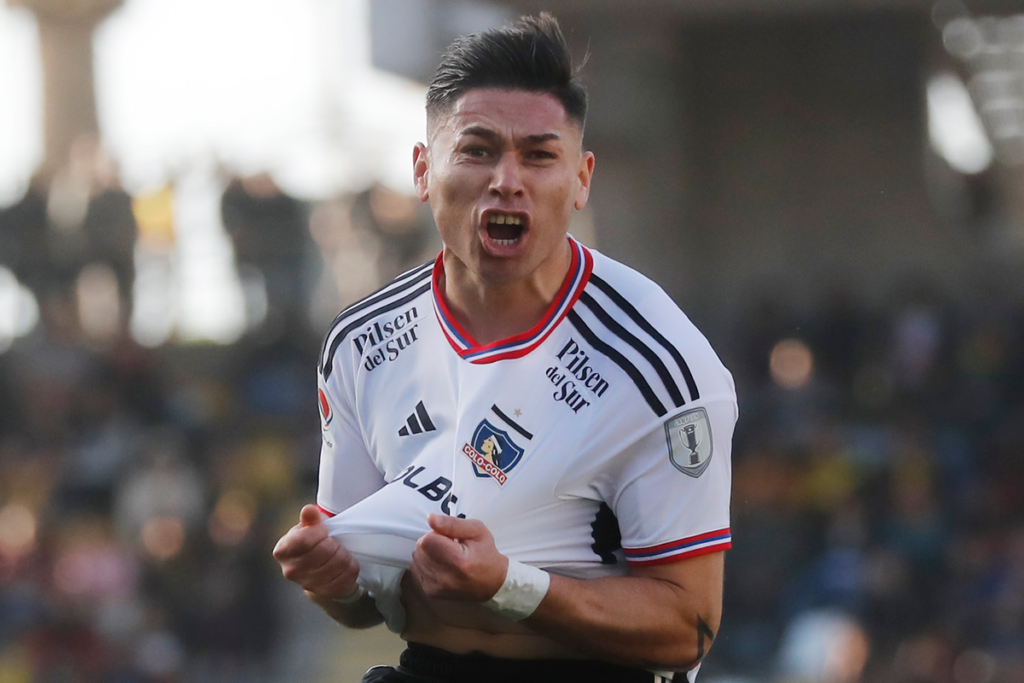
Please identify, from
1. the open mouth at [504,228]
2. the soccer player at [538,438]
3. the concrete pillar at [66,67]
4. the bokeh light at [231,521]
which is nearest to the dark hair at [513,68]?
the soccer player at [538,438]

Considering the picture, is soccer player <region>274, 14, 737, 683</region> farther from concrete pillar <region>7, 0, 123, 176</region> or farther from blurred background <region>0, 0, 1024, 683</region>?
concrete pillar <region>7, 0, 123, 176</region>

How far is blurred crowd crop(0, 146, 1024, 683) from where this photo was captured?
32.1 ft

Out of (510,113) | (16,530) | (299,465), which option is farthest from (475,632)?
(16,530)

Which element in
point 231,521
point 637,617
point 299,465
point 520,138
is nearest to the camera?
point 637,617

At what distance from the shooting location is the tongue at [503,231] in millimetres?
2975

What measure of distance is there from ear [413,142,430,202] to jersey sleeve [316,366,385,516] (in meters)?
0.47

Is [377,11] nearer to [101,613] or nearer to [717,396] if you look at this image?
[101,613]

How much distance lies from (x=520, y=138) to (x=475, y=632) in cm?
103

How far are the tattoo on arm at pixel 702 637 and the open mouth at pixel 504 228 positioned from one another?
0.86 meters

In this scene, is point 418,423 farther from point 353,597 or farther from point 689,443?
point 689,443

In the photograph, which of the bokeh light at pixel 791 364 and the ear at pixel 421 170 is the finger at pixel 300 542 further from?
the bokeh light at pixel 791 364

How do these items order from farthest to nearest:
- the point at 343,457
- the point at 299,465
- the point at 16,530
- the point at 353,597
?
1. the point at 299,465
2. the point at 16,530
3. the point at 343,457
4. the point at 353,597

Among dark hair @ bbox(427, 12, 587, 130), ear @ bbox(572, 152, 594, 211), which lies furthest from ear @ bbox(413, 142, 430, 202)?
ear @ bbox(572, 152, 594, 211)

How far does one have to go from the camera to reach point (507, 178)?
9.54 ft
